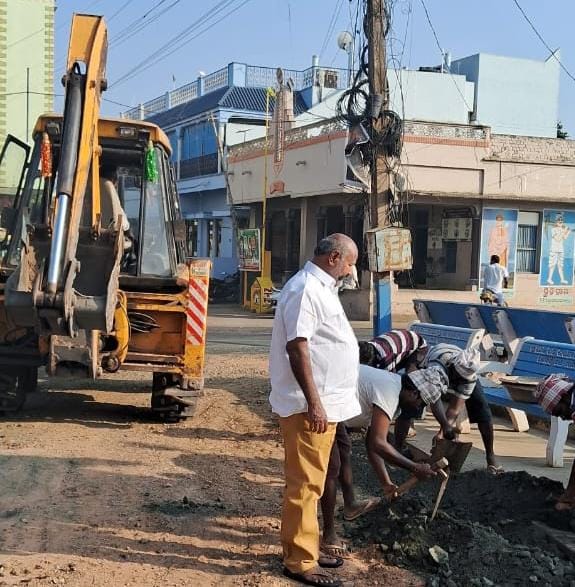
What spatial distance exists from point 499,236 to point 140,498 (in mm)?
18893

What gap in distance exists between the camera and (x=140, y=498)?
5.58 metres

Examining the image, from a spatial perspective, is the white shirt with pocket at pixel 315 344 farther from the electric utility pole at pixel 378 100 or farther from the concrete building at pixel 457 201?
the concrete building at pixel 457 201

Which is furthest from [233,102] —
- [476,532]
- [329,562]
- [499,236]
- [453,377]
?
[329,562]

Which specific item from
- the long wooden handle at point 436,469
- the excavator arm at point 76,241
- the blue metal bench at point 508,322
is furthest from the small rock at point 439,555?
the blue metal bench at point 508,322

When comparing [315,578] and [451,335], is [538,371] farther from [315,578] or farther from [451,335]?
[315,578]

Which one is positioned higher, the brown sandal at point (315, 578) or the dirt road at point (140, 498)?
the brown sandal at point (315, 578)

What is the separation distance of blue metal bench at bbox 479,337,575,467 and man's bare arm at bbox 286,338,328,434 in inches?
137

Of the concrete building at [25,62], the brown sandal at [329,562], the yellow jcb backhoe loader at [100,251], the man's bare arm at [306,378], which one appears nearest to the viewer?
the man's bare arm at [306,378]

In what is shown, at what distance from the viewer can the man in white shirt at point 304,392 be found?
4145 mm

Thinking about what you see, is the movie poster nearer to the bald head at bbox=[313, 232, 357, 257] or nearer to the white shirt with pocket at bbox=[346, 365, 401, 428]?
the white shirt with pocket at bbox=[346, 365, 401, 428]

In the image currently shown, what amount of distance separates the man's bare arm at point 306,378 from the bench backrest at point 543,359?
148 inches

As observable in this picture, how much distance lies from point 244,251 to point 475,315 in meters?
16.3

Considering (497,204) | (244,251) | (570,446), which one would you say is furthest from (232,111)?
(570,446)

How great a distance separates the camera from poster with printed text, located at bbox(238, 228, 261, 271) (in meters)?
24.6
